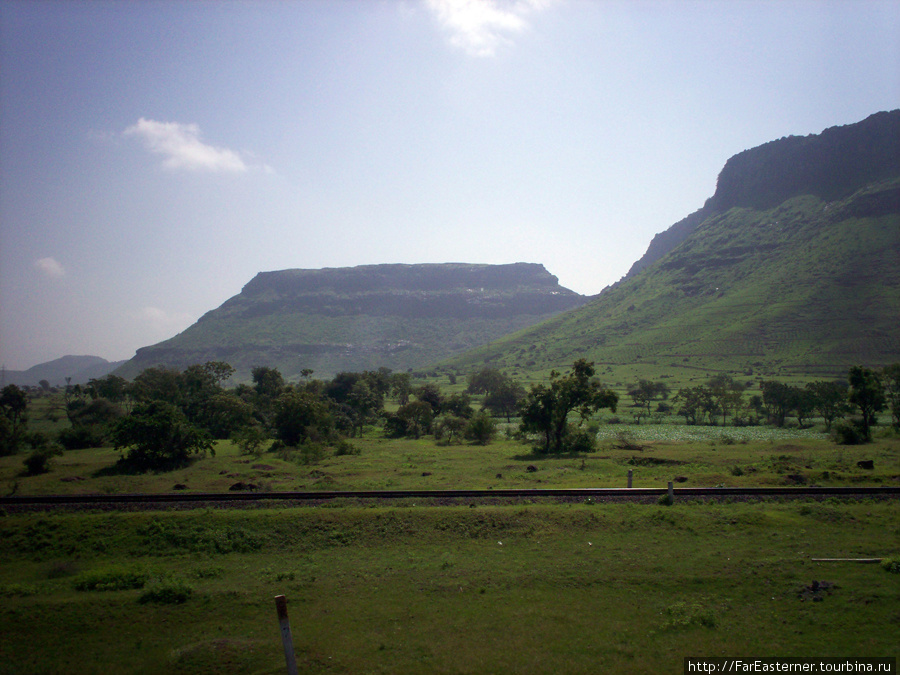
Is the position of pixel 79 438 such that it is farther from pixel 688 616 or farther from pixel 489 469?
pixel 688 616

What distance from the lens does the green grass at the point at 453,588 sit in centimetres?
1287

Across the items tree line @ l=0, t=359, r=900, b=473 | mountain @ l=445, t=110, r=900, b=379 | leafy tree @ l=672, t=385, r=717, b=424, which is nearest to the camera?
tree line @ l=0, t=359, r=900, b=473

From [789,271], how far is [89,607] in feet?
675

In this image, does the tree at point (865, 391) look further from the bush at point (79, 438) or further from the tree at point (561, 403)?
the bush at point (79, 438)

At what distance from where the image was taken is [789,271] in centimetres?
16938

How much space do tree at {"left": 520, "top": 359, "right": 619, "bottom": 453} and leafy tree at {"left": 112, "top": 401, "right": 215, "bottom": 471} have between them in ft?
102

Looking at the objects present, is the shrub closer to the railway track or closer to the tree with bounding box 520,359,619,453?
the railway track

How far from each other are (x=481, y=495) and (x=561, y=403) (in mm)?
23127

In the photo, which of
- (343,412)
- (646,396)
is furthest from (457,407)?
(646,396)

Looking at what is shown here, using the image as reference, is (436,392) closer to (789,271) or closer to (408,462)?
(408,462)

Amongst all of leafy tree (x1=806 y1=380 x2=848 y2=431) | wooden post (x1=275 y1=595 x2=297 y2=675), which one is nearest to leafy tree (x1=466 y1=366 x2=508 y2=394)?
leafy tree (x1=806 y1=380 x2=848 y2=431)

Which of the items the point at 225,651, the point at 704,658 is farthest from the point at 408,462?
the point at 704,658

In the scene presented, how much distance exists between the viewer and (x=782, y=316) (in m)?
146

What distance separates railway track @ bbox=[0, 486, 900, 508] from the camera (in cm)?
2436
